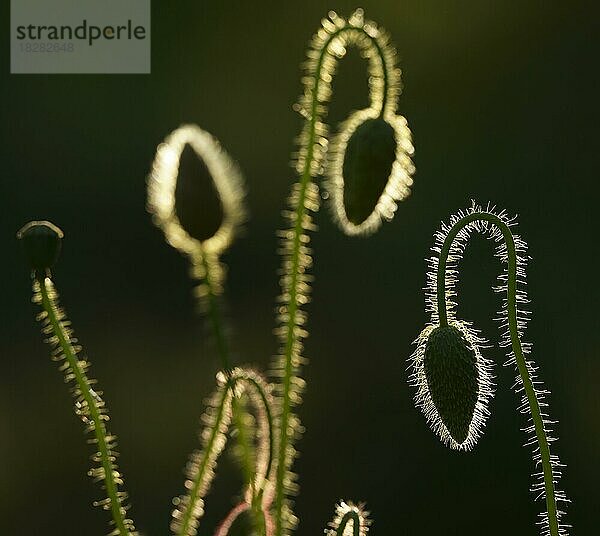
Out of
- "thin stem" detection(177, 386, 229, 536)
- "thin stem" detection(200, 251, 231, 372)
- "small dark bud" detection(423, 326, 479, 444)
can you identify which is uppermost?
"thin stem" detection(200, 251, 231, 372)

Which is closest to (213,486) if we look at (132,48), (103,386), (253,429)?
(103,386)

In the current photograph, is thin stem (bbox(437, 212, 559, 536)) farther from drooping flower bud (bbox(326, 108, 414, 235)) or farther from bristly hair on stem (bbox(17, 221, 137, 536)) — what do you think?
bristly hair on stem (bbox(17, 221, 137, 536))

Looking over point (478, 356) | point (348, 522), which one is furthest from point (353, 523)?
point (478, 356)

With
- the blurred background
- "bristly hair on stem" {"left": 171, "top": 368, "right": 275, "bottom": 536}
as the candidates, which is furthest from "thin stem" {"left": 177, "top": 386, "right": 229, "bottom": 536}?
the blurred background

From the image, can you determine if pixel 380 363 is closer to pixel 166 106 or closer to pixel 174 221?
pixel 166 106

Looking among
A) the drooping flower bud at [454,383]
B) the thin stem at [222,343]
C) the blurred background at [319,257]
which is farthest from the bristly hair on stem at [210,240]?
the blurred background at [319,257]

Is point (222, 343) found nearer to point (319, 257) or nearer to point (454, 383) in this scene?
point (454, 383)
